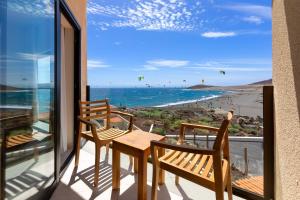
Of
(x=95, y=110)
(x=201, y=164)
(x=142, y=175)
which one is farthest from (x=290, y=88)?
(x=95, y=110)

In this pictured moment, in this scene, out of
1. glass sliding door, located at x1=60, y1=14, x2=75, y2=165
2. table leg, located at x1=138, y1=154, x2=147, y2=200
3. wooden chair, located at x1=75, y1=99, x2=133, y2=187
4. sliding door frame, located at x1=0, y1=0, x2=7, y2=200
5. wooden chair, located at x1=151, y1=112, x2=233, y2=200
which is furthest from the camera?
glass sliding door, located at x1=60, y1=14, x2=75, y2=165

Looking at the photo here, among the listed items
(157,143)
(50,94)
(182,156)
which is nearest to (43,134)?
(50,94)

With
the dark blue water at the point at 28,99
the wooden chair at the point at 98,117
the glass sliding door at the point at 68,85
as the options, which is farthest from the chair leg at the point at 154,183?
the glass sliding door at the point at 68,85

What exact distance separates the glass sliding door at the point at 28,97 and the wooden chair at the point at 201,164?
88cm

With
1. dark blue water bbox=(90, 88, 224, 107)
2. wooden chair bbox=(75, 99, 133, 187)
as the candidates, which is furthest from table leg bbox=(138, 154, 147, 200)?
dark blue water bbox=(90, 88, 224, 107)

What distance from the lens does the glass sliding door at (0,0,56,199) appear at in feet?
3.84

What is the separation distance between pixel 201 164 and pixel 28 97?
1.35 m

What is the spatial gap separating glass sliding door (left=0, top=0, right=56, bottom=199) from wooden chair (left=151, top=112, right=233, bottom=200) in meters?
0.88

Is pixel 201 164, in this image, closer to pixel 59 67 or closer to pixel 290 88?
pixel 290 88

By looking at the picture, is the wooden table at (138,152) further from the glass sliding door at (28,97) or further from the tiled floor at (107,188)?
the glass sliding door at (28,97)

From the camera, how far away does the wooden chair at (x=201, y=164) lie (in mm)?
1271

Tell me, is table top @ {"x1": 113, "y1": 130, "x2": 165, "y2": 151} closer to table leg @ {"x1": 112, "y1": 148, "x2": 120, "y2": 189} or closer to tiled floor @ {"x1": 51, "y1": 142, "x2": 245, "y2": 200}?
table leg @ {"x1": 112, "y1": 148, "x2": 120, "y2": 189}

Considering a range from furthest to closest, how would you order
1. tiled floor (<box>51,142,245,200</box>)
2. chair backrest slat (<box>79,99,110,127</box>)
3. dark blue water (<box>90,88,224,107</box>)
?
dark blue water (<box>90,88,224,107</box>) < chair backrest slat (<box>79,99,110,127</box>) < tiled floor (<box>51,142,245,200</box>)

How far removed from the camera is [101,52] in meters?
→ 37.0
